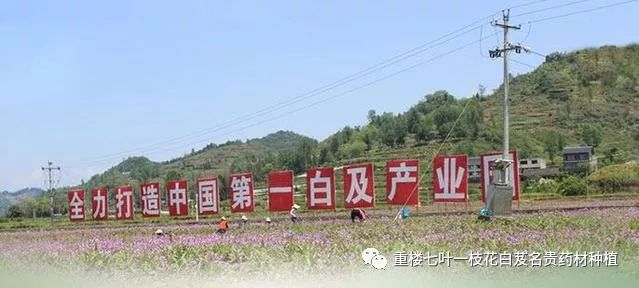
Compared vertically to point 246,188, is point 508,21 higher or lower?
higher

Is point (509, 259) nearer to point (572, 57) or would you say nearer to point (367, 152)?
point (367, 152)

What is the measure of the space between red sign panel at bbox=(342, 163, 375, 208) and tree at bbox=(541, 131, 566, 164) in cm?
7932

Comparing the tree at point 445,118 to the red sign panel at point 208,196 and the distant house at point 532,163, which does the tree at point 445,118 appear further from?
the red sign panel at point 208,196

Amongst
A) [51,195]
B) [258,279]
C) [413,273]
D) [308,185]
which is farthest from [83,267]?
[51,195]

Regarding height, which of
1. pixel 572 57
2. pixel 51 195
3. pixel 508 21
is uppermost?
pixel 572 57

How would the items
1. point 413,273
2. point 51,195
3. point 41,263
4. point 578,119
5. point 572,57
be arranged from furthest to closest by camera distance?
1. point 572,57
2. point 578,119
3. point 51,195
4. point 41,263
5. point 413,273

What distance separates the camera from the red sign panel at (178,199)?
110ft

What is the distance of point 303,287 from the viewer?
7.31 m

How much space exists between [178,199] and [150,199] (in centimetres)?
197

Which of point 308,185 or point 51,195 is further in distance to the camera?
point 51,195

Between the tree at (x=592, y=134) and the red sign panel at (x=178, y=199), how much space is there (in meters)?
80.9

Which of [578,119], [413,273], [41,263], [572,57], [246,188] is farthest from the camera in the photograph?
[572,57]

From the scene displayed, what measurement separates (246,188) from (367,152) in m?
86.8

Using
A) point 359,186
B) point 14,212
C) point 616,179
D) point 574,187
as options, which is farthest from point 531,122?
point 359,186
